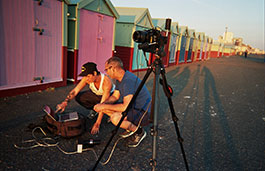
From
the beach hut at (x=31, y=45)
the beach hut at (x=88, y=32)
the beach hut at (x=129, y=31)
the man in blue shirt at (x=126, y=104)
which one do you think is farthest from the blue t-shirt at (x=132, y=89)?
the beach hut at (x=129, y=31)

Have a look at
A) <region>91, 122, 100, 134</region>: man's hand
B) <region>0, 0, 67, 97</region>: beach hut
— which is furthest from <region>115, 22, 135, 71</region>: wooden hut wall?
<region>91, 122, 100, 134</region>: man's hand

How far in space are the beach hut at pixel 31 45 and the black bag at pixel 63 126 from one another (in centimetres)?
Result: 265

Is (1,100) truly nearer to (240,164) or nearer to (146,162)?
(146,162)

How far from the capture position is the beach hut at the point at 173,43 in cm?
1666

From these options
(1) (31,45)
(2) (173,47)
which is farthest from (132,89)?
(2) (173,47)

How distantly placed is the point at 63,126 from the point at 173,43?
15.4m

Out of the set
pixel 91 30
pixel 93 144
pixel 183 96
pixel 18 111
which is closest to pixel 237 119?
pixel 183 96

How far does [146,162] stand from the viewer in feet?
9.56

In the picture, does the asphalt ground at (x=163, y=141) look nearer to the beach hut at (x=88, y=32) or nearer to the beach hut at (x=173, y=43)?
the beach hut at (x=88, y=32)

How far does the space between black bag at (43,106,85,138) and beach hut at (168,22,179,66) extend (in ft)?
47.2

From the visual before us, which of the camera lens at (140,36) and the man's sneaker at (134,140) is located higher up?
the camera lens at (140,36)

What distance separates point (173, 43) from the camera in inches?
674

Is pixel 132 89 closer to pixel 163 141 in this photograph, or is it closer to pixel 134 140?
pixel 134 140

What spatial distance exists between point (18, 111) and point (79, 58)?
11.4 feet
